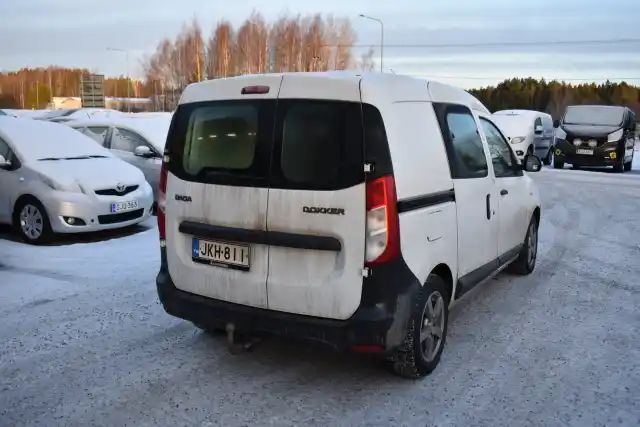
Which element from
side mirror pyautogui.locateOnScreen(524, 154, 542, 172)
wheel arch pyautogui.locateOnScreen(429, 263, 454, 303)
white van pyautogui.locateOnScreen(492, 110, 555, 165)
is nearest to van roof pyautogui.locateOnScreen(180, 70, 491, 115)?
wheel arch pyautogui.locateOnScreen(429, 263, 454, 303)

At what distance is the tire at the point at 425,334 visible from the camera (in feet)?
12.7

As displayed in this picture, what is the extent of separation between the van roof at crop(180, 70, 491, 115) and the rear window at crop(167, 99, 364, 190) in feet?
0.23

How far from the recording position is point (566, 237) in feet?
28.7

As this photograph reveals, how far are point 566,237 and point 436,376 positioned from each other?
541cm

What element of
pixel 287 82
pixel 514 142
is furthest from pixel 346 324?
pixel 514 142

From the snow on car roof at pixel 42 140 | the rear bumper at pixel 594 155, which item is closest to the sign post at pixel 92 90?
the rear bumper at pixel 594 155

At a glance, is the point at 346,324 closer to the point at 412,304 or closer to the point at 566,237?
the point at 412,304

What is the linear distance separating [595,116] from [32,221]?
1812 centimetres

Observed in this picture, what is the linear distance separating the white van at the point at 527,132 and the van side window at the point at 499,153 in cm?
1274

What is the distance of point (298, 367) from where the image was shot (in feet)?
13.8

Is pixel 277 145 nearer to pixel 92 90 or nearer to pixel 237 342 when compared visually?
Result: pixel 237 342

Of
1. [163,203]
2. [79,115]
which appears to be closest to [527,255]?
[163,203]

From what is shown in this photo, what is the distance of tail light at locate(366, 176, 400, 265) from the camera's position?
137 inches

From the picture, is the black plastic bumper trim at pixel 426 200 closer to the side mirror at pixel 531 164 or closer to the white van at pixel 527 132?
the side mirror at pixel 531 164
